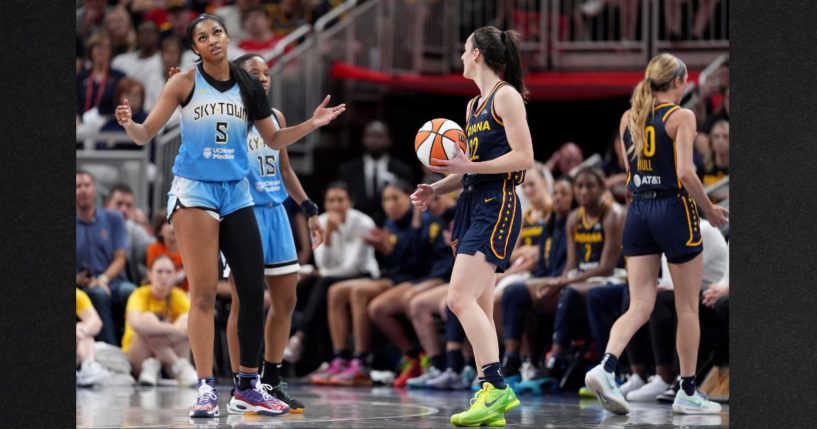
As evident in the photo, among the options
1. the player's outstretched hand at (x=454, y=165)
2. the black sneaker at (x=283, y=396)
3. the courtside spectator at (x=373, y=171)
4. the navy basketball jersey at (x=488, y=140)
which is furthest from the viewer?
the courtside spectator at (x=373, y=171)

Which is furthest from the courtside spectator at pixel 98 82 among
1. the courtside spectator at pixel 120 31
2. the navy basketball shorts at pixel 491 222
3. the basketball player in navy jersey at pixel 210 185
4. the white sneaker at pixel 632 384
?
the navy basketball shorts at pixel 491 222

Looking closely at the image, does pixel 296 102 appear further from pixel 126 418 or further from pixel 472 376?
pixel 126 418

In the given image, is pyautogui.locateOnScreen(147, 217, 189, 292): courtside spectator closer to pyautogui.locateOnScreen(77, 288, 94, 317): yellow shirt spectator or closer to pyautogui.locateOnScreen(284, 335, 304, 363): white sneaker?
pyautogui.locateOnScreen(77, 288, 94, 317): yellow shirt spectator

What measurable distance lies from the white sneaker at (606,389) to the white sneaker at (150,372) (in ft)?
15.8

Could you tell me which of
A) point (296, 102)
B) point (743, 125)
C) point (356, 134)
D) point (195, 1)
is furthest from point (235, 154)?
point (195, 1)

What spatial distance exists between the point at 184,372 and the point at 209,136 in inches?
187

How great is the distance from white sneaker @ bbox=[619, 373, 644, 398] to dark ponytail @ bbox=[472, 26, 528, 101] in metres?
2.95

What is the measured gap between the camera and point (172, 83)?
6.68 m

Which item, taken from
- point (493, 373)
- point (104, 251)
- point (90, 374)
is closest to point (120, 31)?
point (104, 251)

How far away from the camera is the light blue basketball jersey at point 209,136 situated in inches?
263

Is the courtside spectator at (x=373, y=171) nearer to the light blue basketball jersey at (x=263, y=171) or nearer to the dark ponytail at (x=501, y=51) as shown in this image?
the light blue basketball jersey at (x=263, y=171)

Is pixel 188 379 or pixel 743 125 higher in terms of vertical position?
pixel 743 125

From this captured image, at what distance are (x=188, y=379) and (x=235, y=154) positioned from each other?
15.2ft

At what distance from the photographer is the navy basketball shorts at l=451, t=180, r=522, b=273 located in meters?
6.40
